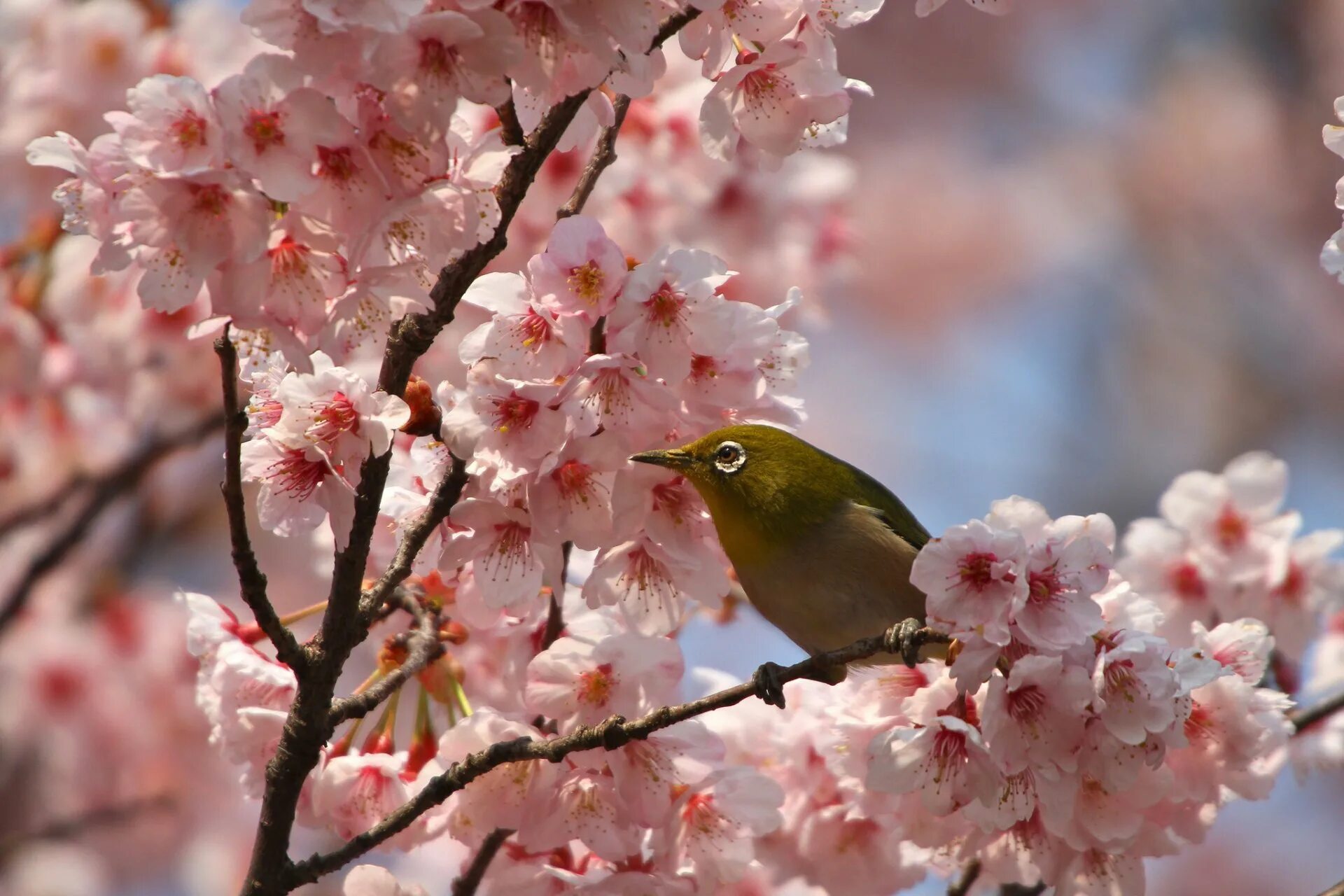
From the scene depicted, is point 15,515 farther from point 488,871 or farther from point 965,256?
point 965,256

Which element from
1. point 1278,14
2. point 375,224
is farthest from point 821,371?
point 375,224

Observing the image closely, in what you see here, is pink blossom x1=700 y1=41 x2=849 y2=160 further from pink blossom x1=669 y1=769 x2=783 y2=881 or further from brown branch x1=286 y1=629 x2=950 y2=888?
pink blossom x1=669 y1=769 x2=783 y2=881

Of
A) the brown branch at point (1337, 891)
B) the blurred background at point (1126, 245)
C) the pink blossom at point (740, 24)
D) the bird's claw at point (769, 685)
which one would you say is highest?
the blurred background at point (1126, 245)

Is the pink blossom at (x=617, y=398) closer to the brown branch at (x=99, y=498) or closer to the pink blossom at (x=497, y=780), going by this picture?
the pink blossom at (x=497, y=780)

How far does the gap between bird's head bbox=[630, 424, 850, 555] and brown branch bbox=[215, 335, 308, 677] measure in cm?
80

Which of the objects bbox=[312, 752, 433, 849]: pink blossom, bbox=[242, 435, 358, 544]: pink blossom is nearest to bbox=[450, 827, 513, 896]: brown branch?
bbox=[312, 752, 433, 849]: pink blossom

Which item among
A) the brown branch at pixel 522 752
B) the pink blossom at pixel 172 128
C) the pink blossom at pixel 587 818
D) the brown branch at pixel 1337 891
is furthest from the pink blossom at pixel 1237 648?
the pink blossom at pixel 172 128

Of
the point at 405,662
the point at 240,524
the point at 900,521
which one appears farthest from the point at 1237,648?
the point at 240,524

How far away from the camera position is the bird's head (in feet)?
8.60

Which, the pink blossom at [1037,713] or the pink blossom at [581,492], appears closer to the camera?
the pink blossom at [1037,713]

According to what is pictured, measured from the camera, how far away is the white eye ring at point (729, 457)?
266 cm

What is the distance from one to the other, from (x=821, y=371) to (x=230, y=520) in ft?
26.5

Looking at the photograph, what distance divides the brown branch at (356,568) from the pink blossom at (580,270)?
110mm

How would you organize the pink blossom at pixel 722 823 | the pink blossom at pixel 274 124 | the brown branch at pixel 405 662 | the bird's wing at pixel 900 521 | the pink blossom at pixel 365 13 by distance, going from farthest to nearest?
the bird's wing at pixel 900 521 → the pink blossom at pixel 722 823 → the brown branch at pixel 405 662 → the pink blossom at pixel 274 124 → the pink blossom at pixel 365 13
